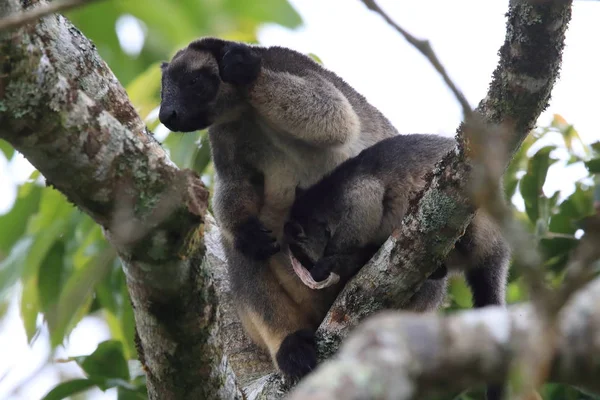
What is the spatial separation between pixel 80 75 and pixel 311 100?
1.82 meters

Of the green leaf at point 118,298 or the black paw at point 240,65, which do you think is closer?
the black paw at point 240,65

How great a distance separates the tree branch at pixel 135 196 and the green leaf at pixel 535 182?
3032 millimetres

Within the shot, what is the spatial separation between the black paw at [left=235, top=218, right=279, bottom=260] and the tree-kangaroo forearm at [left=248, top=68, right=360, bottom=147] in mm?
787

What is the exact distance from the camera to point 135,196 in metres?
3.80

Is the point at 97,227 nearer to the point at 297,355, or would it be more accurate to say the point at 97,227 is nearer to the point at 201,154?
the point at 201,154

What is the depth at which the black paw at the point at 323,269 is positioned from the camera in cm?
557

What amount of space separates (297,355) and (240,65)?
2259mm

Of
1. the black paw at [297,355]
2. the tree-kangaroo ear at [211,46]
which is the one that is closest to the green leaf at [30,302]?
the tree-kangaroo ear at [211,46]

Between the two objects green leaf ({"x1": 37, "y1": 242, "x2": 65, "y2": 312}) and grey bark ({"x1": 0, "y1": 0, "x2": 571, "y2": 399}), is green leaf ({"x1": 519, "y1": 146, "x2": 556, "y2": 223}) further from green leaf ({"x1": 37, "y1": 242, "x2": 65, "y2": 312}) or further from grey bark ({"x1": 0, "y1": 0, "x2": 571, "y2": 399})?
green leaf ({"x1": 37, "y1": 242, "x2": 65, "y2": 312})

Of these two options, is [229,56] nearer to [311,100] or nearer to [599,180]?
[311,100]

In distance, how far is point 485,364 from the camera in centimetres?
227

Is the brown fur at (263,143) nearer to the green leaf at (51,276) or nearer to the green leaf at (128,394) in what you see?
the green leaf at (128,394)

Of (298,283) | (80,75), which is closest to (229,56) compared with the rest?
(80,75)

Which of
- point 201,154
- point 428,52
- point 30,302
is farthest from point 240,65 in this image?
point 428,52
